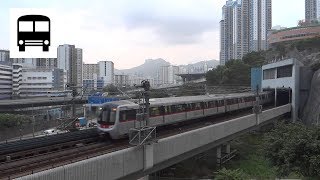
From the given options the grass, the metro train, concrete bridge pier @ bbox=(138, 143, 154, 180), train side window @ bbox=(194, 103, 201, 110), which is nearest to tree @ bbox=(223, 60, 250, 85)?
the grass

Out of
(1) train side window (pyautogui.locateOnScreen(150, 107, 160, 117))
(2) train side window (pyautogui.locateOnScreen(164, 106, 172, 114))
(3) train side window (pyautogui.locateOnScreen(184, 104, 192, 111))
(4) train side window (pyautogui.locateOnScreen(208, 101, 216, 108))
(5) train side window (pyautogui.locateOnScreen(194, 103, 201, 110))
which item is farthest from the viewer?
(4) train side window (pyautogui.locateOnScreen(208, 101, 216, 108))

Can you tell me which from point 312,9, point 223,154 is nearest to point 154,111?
point 223,154

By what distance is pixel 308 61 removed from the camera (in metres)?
60.9

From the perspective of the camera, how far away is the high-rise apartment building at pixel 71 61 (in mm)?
92125

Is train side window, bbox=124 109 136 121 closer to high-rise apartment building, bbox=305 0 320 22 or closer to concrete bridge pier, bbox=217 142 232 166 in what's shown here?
concrete bridge pier, bbox=217 142 232 166

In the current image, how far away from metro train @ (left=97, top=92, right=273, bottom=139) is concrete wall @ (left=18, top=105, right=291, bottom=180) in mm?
2390

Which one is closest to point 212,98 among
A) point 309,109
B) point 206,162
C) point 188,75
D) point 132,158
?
point 206,162

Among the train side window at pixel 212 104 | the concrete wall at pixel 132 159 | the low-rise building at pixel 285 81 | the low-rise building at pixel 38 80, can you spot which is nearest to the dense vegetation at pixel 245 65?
the low-rise building at pixel 285 81

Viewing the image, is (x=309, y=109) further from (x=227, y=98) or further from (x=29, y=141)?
(x=29, y=141)

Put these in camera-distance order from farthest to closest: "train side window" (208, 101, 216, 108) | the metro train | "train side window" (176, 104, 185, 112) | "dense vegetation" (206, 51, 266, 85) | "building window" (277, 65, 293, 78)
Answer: "dense vegetation" (206, 51, 266, 85) < "building window" (277, 65, 293, 78) < "train side window" (208, 101, 216, 108) < "train side window" (176, 104, 185, 112) < the metro train

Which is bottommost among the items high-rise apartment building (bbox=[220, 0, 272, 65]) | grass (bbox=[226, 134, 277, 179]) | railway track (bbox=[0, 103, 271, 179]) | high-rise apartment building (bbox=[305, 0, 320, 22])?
grass (bbox=[226, 134, 277, 179])

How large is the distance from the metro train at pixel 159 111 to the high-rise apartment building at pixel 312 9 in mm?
94742

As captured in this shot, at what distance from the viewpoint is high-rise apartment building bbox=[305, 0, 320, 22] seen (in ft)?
386

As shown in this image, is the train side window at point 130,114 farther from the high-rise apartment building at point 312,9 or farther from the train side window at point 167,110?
the high-rise apartment building at point 312,9
